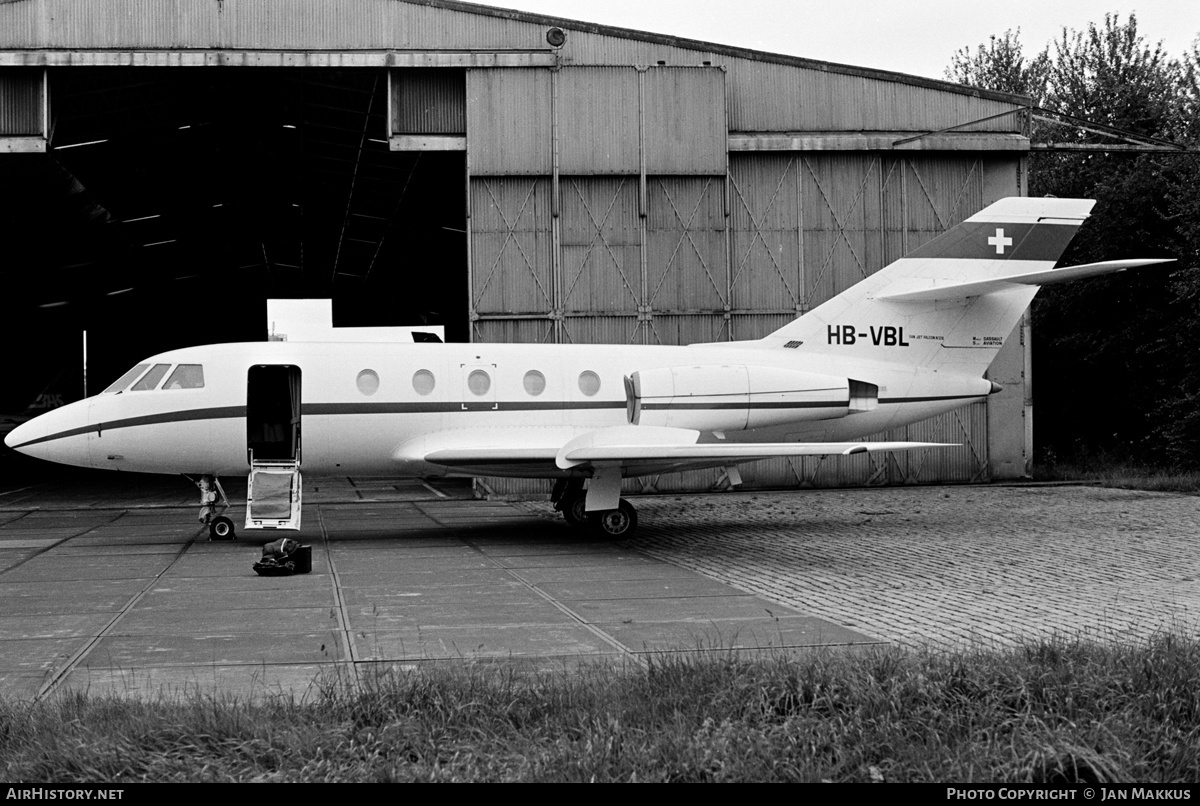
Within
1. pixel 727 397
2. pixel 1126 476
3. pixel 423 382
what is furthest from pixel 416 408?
pixel 1126 476

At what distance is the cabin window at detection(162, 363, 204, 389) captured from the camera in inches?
641

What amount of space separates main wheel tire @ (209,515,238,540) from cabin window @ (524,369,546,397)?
506 centimetres

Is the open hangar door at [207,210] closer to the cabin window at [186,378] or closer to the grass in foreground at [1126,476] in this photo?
the cabin window at [186,378]

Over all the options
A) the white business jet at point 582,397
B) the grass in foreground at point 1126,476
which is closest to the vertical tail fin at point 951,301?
the white business jet at point 582,397

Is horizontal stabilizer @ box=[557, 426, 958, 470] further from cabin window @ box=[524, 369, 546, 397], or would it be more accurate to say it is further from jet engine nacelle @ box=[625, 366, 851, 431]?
cabin window @ box=[524, 369, 546, 397]

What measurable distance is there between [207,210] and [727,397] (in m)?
24.3

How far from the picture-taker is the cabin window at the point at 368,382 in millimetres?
16672

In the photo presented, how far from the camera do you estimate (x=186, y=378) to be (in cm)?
1634

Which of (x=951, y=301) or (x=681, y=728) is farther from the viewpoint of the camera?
(x=951, y=301)

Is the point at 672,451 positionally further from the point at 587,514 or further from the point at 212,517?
the point at 212,517

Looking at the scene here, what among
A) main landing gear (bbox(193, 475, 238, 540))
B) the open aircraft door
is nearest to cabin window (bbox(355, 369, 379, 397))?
the open aircraft door

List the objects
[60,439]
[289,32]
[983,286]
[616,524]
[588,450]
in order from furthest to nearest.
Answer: [289,32], [983,286], [616,524], [60,439], [588,450]

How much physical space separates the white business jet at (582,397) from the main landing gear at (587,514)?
0.11 feet
